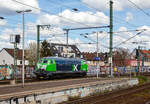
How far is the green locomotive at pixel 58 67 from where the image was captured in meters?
34.4

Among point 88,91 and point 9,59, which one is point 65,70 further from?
point 9,59

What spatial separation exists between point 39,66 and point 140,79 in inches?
584

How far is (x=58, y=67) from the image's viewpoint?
36.2 meters

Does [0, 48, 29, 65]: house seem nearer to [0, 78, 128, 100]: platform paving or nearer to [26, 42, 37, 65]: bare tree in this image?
[26, 42, 37, 65]: bare tree

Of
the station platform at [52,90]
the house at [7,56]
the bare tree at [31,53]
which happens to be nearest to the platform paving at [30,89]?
the station platform at [52,90]

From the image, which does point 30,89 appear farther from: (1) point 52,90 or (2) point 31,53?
(2) point 31,53

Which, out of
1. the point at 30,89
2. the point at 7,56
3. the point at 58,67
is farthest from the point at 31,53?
the point at 30,89

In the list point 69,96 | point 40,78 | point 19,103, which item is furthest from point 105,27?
point 19,103

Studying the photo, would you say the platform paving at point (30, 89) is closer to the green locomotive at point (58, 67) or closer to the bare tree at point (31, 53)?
the green locomotive at point (58, 67)

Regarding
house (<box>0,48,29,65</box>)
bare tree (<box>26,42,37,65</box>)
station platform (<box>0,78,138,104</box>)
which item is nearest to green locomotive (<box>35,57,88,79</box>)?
station platform (<box>0,78,138,104</box>)

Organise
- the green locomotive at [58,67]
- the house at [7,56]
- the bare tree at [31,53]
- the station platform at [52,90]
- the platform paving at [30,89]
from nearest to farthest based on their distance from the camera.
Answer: the station platform at [52,90] < the platform paving at [30,89] < the green locomotive at [58,67] < the bare tree at [31,53] < the house at [7,56]

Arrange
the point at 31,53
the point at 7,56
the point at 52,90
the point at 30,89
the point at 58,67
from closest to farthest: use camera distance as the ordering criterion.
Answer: the point at 52,90, the point at 30,89, the point at 58,67, the point at 31,53, the point at 7,56

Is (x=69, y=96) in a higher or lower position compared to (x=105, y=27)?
lower

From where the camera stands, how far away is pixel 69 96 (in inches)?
750
